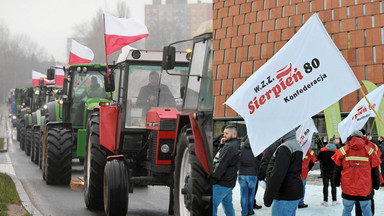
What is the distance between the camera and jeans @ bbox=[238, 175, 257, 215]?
9898 mm

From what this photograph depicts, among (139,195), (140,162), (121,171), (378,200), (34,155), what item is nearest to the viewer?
(121,171)

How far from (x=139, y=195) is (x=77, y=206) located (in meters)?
1.91

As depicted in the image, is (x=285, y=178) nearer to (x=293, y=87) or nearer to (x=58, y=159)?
(x=293, y=87)

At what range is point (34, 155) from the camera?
19.2 m

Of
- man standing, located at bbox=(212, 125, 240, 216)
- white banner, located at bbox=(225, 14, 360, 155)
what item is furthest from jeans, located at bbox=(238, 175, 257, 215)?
white banner, located at bbox=(225, 14, 360, 155)

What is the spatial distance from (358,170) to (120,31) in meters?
5.02

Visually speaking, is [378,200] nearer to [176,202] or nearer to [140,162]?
[140,162]

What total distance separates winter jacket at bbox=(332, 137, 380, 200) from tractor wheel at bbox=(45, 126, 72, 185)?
21.8ft

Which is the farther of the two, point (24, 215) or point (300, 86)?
point (24, 215)

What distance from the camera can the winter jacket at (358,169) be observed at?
7.59 metres

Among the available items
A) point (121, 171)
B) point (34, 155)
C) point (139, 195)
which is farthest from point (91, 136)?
point (34, 155)

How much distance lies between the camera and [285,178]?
5523 mm

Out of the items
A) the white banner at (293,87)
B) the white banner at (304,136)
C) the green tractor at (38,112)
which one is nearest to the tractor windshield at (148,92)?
the white banner at (293,87)

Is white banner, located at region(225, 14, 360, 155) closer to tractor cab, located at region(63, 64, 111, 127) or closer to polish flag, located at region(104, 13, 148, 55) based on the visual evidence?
polish flag, located at region(104, 13, 148, 55)
